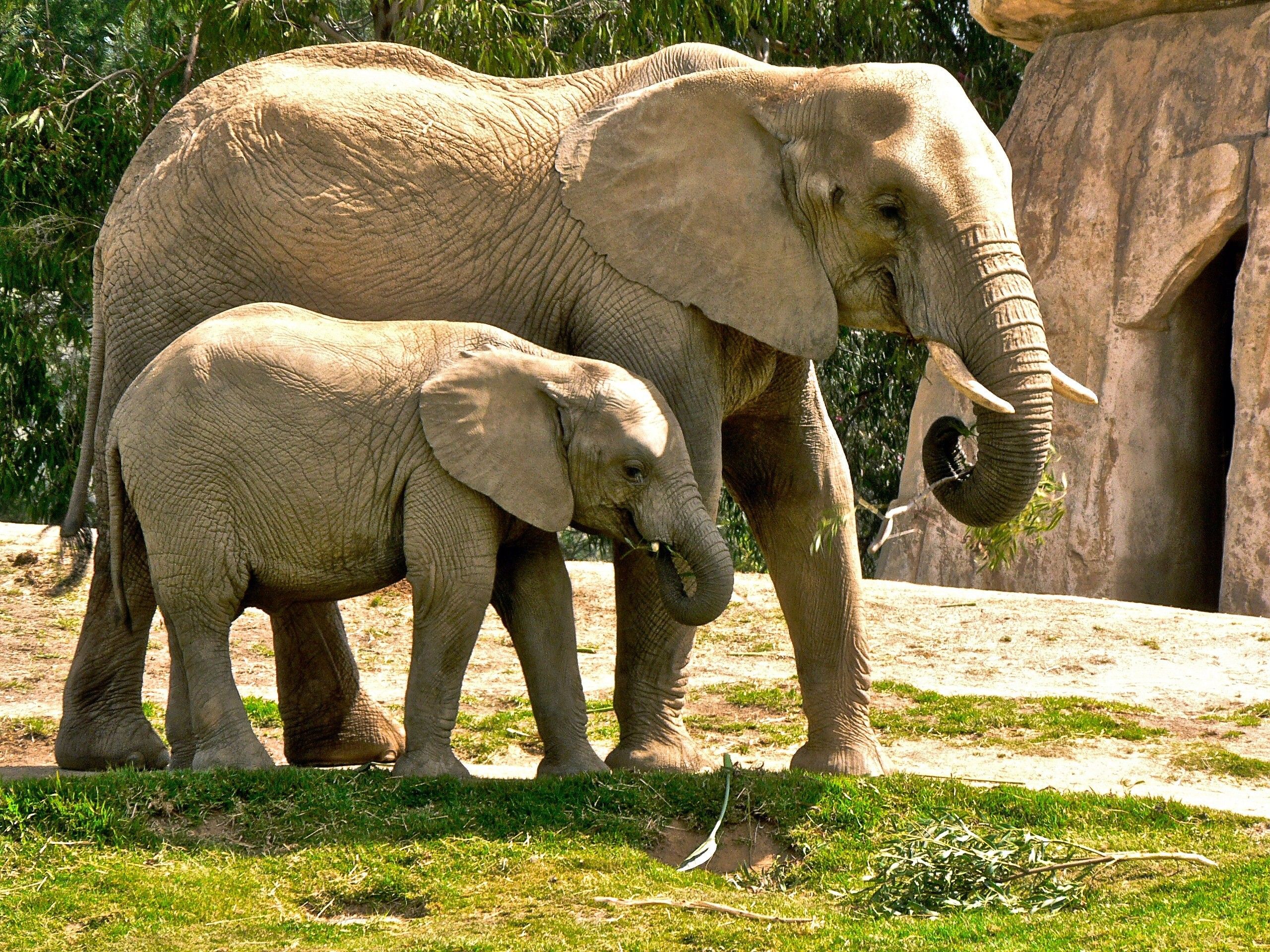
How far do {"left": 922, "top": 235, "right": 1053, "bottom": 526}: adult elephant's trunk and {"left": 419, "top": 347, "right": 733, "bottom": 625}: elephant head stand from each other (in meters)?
1.04

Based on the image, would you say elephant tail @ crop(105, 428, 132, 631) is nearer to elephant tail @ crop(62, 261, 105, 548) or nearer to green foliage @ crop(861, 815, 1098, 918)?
elephant tail @ crop(62, 261, 105, 548)

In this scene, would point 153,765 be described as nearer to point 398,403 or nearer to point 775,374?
point 398,403

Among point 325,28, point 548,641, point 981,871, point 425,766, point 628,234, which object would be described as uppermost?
point 325,28

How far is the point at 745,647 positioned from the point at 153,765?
500cm

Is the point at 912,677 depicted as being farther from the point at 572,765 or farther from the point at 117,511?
the point at 117,511

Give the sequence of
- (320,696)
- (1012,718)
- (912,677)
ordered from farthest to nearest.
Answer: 1. (912,677)
2. (1012,718)
3. (320,696)

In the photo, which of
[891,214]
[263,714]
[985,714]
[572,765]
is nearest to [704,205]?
[891,214]

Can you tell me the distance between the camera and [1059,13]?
14844 mm

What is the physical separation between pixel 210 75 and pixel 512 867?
11981 mm

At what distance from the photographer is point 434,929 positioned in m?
5.55

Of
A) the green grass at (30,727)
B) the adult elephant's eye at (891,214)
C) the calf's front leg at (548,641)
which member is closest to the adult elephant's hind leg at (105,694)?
the green grass at (30,727)

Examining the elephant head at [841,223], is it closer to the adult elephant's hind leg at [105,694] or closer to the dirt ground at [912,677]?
the dirt ground at [912,677]

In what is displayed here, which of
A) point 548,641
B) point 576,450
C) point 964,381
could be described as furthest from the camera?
point 548,641

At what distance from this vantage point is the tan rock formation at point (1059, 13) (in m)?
14.1
